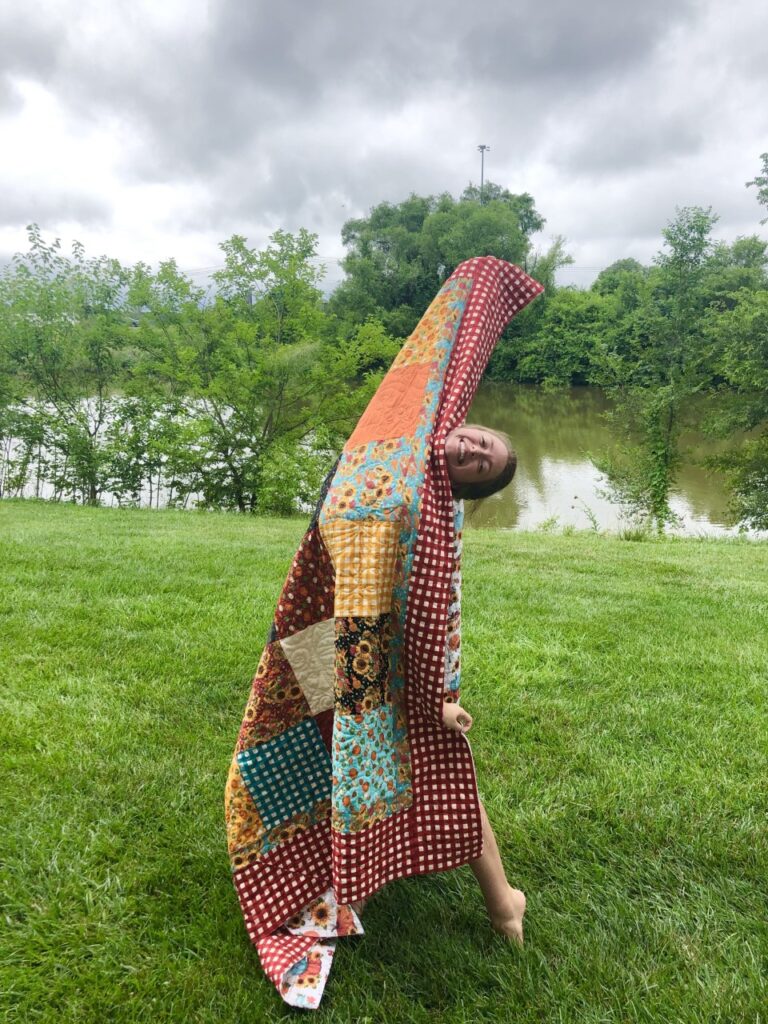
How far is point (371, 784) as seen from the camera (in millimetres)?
1628

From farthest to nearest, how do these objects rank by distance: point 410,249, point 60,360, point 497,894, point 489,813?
point 410,249 → point 60,360 → point 489,813 → point 497,894

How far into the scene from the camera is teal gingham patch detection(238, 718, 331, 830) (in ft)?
6.13

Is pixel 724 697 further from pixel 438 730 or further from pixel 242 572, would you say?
pixel 242 572

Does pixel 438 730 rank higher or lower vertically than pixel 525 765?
higher

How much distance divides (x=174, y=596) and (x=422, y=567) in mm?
3735

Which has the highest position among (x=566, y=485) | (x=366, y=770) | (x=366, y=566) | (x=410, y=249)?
(x=410, y=249)

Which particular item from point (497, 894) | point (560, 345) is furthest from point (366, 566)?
point (560, 345)

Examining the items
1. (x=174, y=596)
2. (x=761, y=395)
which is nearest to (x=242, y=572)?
(x=174, y=596)

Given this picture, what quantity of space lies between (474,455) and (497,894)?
47.6 inches

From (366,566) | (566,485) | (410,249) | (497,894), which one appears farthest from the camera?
(410,249)

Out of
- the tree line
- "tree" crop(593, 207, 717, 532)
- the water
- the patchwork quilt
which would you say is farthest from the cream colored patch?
"tree" crop(593, 207, 717, 532)

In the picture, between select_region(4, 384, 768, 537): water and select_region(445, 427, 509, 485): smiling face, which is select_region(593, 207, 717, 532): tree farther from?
select_region(445, 427, 509, 485): smiling face

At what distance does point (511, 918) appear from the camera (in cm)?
187

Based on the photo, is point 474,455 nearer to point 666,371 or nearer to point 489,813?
point 489,813
